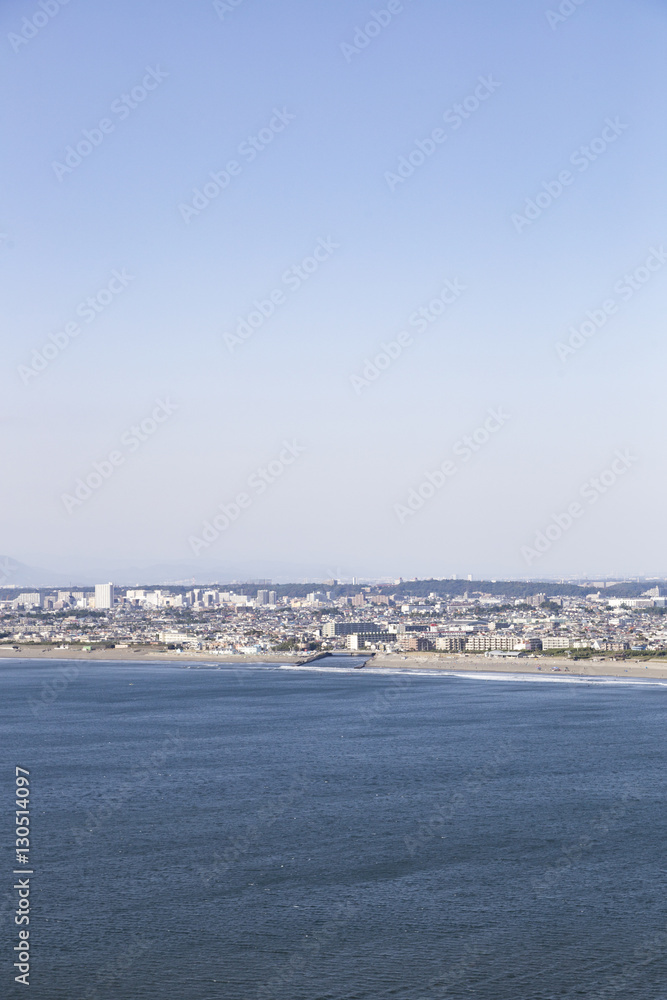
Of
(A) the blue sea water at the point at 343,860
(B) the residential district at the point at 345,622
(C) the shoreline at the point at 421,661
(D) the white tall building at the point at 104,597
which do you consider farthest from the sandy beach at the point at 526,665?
(D) the white tall building at the point at 104,597

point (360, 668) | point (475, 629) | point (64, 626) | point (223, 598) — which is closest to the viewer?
point (360, 668)

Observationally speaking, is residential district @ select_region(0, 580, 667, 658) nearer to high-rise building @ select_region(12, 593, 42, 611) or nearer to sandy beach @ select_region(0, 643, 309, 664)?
high-rise building @ select_region(12, 593, 42, 611)

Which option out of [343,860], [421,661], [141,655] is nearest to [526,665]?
[421,661]

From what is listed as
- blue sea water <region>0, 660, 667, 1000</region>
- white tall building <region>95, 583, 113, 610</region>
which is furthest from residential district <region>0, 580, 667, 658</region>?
blue sea water <region>0, 660, 667, 1000</region>

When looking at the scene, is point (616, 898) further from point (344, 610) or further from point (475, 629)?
point (344, 610)

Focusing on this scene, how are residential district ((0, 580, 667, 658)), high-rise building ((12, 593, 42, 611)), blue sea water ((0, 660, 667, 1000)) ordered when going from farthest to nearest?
high-rise building ((12, 593, 42, 611)), residential district ((0, 580, 667, 658)), blue sea water ((0, 660, 667, 1000))

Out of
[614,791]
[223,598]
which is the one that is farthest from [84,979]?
[223,598]
